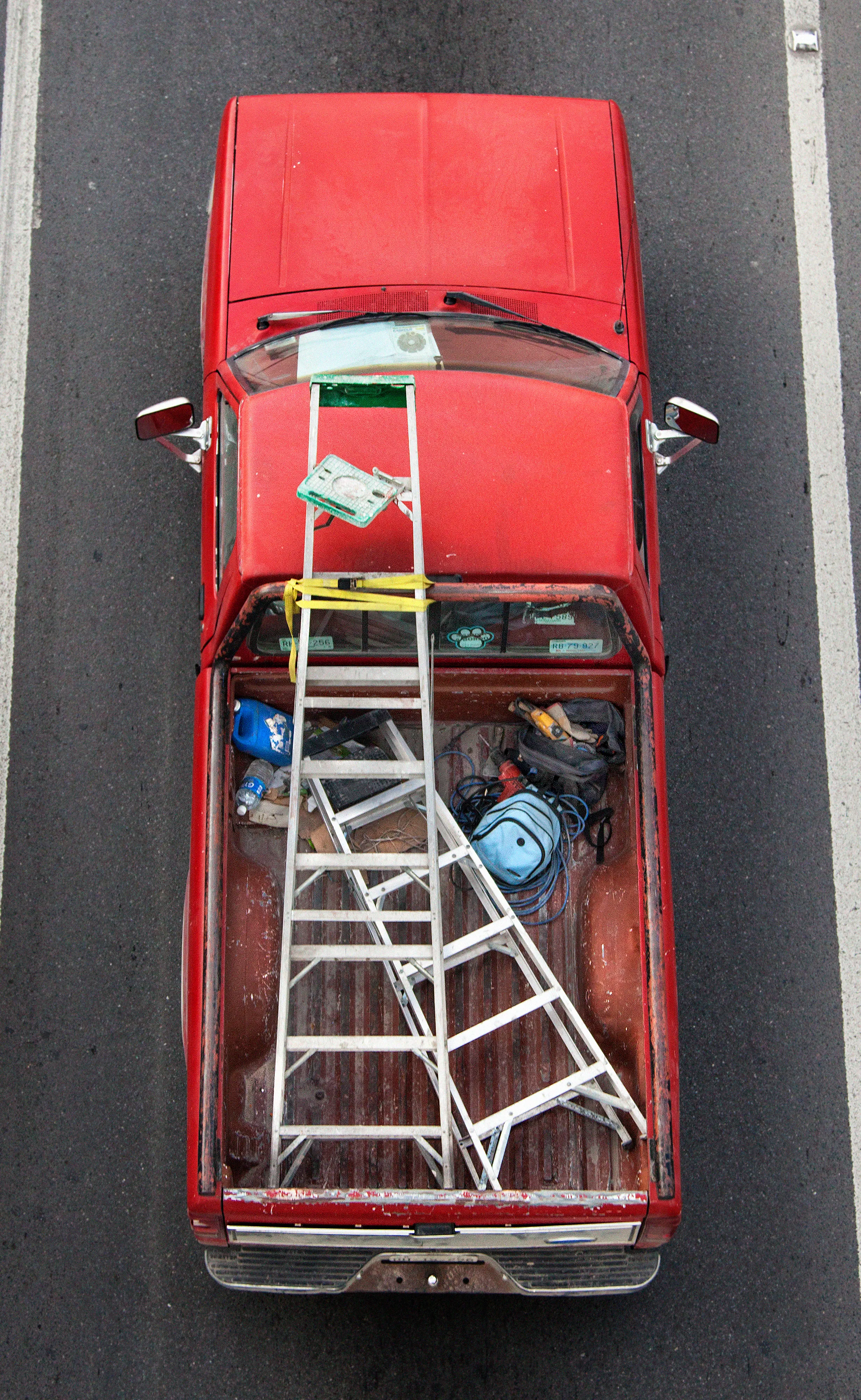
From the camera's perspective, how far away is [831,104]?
640cm

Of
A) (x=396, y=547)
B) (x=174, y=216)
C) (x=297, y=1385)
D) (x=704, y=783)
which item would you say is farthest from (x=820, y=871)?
(x=174, y=216)

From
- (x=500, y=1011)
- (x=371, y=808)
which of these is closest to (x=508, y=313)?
(x=371, y=808)

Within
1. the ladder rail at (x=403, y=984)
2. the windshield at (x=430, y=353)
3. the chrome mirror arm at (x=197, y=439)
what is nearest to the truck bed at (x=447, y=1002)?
the ladder rail at (x=403, y=984)

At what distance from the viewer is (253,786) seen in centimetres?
468

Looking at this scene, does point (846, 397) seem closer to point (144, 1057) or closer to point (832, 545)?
point (832, 545)

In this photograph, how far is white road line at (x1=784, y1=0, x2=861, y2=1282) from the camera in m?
5.61

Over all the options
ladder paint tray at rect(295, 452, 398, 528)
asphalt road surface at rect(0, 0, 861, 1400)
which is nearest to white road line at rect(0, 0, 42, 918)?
asphalt road surface at rect(0, 0, 861, 1400)

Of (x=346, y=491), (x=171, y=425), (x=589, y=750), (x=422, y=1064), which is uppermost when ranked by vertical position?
(x=171, y=425)

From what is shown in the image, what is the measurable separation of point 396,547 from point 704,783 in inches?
91.0

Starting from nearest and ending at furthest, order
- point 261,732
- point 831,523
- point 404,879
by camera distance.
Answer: point 404,879 < point 261,732 < point 831,523

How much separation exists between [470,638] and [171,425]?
1438 mm

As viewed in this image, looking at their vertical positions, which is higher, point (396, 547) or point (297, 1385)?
point (396, 547)

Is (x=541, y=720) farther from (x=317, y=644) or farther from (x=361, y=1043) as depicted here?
(x=361, y=1043)

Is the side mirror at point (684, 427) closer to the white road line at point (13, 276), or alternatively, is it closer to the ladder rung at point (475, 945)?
the ladder rung at point (475, 945)
